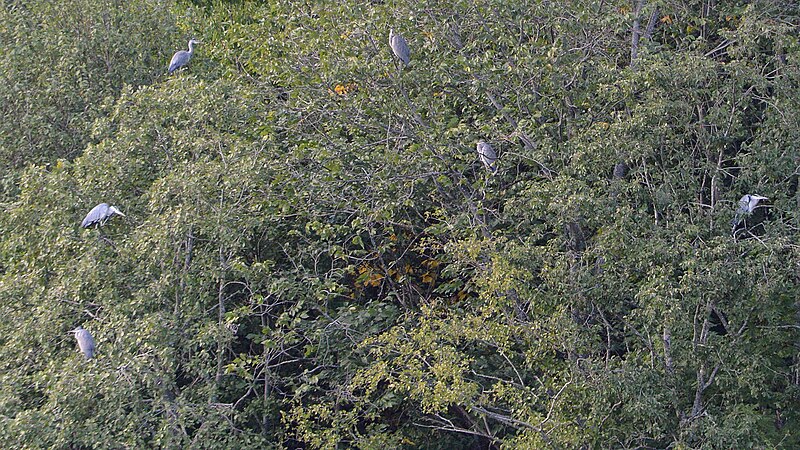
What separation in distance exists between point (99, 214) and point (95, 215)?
0.03m

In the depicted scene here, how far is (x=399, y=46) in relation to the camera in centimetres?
820

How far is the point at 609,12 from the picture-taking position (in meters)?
7.91

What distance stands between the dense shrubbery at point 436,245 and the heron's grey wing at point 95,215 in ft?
0.74

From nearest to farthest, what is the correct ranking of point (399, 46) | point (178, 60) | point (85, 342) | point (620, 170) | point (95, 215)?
point (85, 342) → point (620, 170) → point (95, 215) → point (399, 46) → point (178, 60)

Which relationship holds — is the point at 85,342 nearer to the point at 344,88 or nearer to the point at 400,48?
the point at 344,88

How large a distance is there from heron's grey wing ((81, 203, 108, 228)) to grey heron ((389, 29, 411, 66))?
244 centimetres

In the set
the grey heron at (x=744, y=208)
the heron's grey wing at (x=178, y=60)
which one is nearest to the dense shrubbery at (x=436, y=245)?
the grey heron at (x=744, y=208)

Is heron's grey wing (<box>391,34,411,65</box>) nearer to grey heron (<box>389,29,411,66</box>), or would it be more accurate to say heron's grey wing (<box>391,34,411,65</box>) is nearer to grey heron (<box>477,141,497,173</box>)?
grey heron (<box>389,29,411,66</box>)

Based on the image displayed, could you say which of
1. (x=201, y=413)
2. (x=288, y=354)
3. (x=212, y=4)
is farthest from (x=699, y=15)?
(x=212, y=4)

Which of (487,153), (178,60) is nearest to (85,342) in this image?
(487,153)

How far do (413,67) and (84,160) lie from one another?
2693mm

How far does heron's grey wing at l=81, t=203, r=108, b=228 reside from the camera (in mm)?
8016

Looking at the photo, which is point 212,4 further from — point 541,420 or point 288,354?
point 541,420

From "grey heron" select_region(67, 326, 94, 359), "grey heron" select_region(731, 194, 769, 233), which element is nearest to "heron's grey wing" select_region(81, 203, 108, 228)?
"grey heron" select_region(67, 326, 94, 359)
